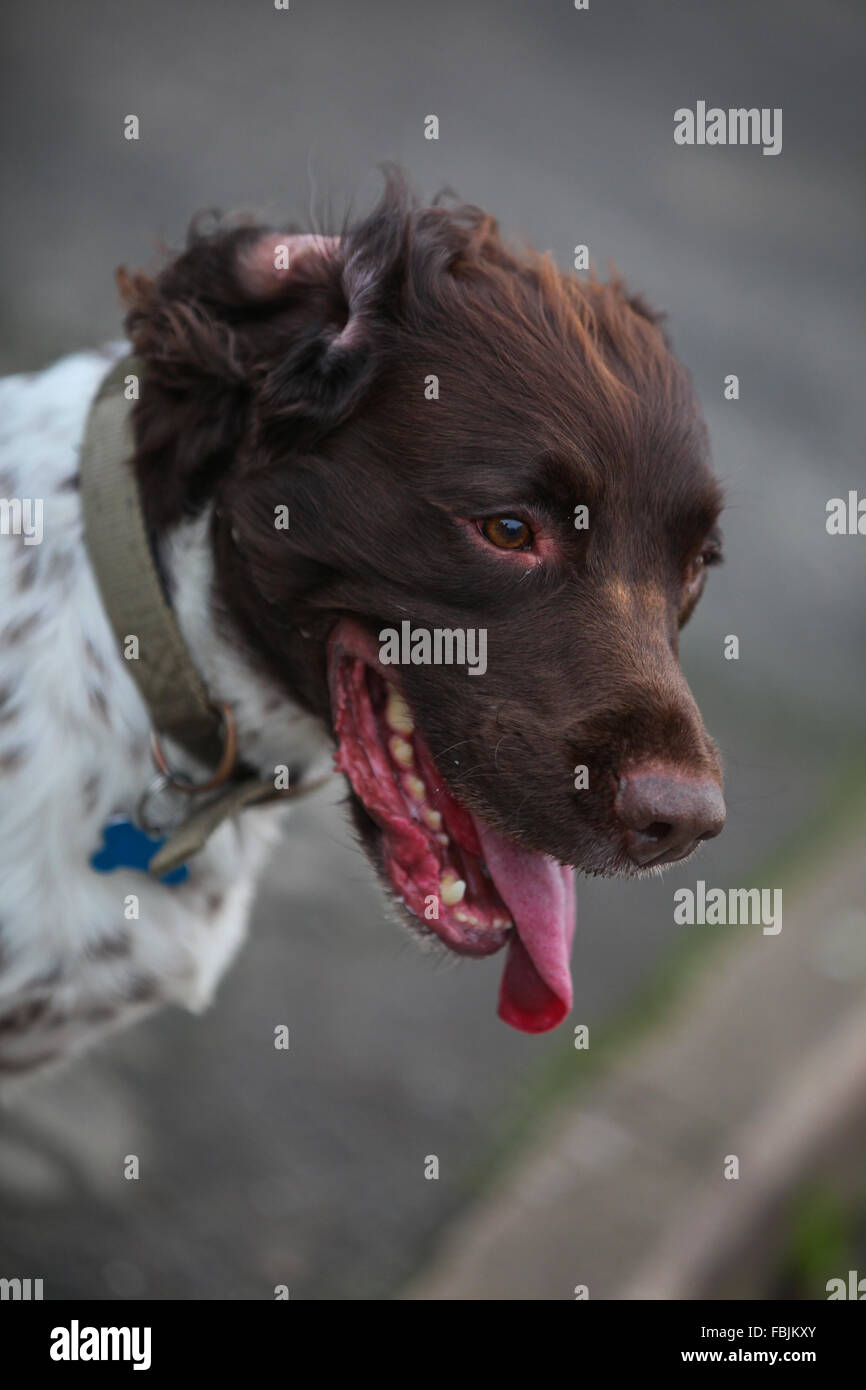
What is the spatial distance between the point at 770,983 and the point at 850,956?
0.32 m

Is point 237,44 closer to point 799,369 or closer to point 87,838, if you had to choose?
point 799,369

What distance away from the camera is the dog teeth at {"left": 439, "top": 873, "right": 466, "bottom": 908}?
2348 millimetres

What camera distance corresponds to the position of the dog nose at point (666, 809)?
82.3 inches

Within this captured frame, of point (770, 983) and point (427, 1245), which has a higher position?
point (770, 983)

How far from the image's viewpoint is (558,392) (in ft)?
7.37

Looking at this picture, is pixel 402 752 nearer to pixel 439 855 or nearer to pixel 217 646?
pixel 439 855

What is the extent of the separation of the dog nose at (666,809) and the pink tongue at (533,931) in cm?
29

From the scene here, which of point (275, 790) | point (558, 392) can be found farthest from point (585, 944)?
point (558, 392)

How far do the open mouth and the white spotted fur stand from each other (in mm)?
191

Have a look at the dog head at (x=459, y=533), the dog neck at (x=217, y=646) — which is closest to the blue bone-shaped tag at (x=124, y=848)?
the dog neck at (x=217, y=646)

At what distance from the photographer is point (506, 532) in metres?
2.20

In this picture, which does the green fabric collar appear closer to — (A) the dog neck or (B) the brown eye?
(A) the dog neck
